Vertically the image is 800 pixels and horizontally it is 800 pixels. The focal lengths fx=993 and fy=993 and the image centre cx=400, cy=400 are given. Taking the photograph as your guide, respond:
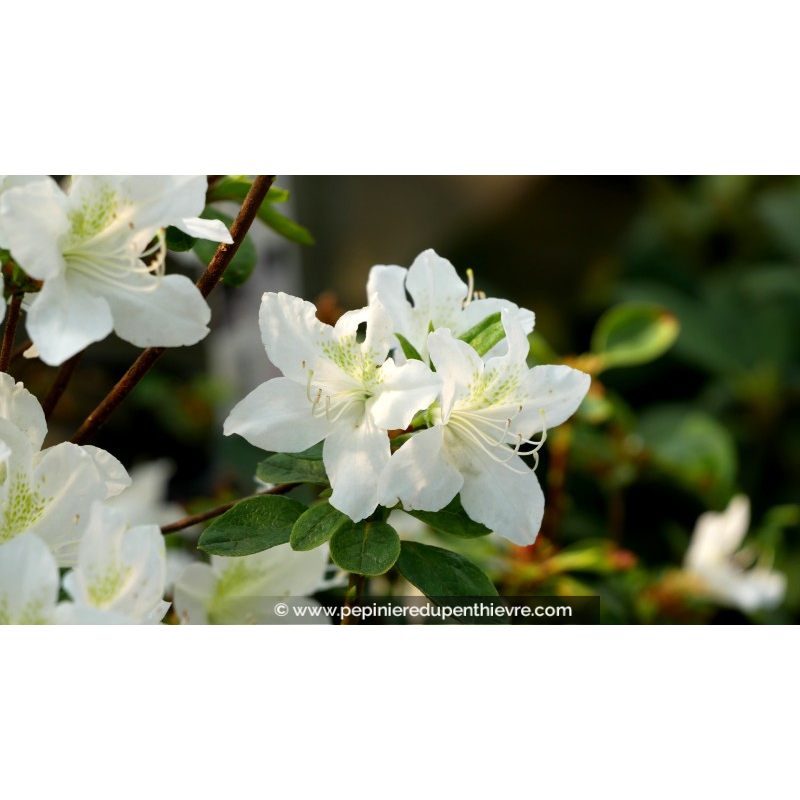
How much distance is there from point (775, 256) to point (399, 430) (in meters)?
1.82

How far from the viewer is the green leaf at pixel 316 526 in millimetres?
529

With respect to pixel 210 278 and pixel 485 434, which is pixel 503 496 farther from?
pixel 210 278

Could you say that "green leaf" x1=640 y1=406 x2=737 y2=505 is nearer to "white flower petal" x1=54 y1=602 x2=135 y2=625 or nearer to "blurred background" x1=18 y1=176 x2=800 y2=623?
"blurred background" x1=18 y1=176 x2=800 y2=623

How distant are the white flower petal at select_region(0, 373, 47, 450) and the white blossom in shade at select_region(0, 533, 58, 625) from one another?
72 millimetres

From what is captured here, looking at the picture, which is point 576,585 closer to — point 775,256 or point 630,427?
point 630,427

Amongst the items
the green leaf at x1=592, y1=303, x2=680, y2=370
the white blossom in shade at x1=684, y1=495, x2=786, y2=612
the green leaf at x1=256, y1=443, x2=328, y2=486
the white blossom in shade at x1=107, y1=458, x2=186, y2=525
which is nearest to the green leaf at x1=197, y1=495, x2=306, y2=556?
the green leaf at x1=256, y1=443, x2=328, y2=486

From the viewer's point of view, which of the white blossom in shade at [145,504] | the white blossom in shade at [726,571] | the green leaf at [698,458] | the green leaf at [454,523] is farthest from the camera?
the green leaf at [698,458]

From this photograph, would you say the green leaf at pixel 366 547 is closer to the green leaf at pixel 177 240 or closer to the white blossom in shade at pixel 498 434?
the white blossom in shade at pixel 498 434

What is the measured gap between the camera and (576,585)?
3.00 ft

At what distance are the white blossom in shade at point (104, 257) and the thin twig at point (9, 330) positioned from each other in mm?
12

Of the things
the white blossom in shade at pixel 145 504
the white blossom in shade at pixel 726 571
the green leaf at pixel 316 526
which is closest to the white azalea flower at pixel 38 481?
the green leaf at pixel 316 526

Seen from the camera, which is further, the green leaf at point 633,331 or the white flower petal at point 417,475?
the green leaf at point 633,331

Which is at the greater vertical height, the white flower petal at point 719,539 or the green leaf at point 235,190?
the green leaf at point 235,190
